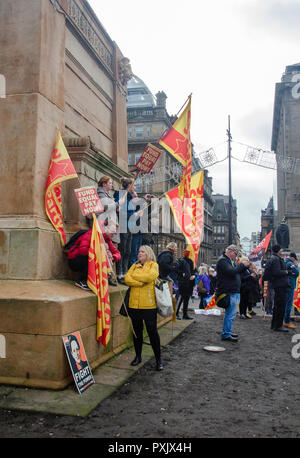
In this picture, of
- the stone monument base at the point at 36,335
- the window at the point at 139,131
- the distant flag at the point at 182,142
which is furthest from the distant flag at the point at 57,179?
the window at the point at 139,131

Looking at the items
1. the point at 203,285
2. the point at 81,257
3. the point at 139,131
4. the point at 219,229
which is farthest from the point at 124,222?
the point at 219,229

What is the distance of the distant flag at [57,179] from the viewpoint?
5637 millimetres

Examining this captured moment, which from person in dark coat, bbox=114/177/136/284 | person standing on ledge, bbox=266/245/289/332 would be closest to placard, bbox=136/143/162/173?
person in dark coat, bbox=114/177/136/284

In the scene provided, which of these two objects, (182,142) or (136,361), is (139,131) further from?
(136,361)

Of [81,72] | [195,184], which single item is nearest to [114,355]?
[81,72]

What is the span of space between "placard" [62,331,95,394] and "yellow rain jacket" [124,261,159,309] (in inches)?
45.3

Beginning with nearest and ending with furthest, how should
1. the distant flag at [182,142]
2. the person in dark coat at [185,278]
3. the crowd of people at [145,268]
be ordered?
the crowd of people at [145,268] → the distant flag at [182,142] → the person in dark coat at [185,278]

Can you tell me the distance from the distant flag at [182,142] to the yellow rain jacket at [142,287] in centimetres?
345

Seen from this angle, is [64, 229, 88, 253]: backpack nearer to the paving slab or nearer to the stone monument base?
the stone monument base

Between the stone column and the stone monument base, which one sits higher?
the stone column

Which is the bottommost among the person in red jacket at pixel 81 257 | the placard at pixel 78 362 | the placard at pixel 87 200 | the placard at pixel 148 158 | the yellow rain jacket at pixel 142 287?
the placard at pixel 78 362

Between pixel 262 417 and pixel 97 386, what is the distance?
1.82 metres

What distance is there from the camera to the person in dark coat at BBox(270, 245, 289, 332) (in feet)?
31.0

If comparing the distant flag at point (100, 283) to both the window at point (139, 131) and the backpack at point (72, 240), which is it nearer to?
the backpack at point (72, 240)
